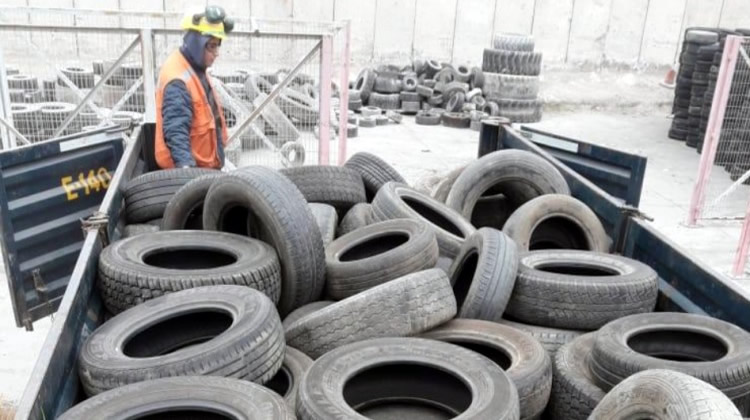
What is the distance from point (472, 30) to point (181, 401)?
15969 mm

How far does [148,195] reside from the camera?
12.9 ft

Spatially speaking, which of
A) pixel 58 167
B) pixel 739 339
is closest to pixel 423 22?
pixel 58 167

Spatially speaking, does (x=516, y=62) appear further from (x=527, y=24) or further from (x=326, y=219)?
(x=326, y=219)

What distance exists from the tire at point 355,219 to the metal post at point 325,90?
195cm

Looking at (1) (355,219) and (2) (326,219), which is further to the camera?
(1) (355,219)

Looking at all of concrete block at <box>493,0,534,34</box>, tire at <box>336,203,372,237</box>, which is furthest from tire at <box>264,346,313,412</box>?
concrete block at <box>493,0,534,34</box>

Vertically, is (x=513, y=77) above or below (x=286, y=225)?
above

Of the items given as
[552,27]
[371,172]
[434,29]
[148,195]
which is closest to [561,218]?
[371,172]

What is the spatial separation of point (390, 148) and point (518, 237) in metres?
7.63

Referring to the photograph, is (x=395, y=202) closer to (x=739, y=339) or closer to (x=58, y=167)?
(x=739, y=339)

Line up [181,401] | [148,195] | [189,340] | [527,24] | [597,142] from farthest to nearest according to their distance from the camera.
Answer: [527,24]
[597,142]
[148,195]
[189,340]
[181,401]

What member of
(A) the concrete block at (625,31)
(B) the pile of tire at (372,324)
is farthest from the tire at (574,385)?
(A) the concrete block at (625,31)

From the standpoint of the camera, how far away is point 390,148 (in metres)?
11.3

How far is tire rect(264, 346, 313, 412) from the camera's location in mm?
2658
